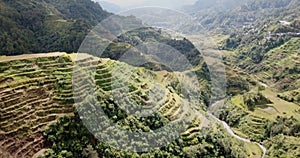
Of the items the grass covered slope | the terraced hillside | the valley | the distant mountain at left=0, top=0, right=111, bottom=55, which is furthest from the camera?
the distant mountain at left=0, top=0, right=111, bottom=55

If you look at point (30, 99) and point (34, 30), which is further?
point (34, 30)

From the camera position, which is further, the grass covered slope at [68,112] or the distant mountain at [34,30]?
the distant mountain at [34,30]

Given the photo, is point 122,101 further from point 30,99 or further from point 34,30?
point 34,30

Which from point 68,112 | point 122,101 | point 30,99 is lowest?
point 122,101

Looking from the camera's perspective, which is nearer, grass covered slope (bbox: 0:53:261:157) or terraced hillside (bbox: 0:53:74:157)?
terraced hillside (bbox: 0:53:74:157)

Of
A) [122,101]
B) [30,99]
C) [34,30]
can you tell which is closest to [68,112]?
[30,99]

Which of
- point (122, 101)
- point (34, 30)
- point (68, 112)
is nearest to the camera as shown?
point (68, 112)

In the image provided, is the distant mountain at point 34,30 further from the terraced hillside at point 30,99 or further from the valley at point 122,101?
the terraced hillside at point 30,99

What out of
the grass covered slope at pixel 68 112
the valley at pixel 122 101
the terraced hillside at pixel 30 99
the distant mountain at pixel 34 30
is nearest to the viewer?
the terraced hillside at pixel 30 99

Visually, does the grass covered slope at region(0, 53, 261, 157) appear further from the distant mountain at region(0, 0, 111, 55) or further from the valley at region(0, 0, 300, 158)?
the distant mountain at region(0, 0, 111, 55)

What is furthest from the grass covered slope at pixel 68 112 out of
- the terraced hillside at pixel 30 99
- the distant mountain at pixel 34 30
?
the distant mountain at pixel 34 30

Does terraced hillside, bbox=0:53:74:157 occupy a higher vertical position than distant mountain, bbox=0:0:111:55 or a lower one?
higher

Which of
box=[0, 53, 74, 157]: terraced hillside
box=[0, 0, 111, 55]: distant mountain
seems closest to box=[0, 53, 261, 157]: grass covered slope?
box=[0, 53, 74, 157]: terraced hillside

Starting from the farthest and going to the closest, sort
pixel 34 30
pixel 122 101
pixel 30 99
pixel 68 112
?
pixel 34 30 → pixel 122 101 → pixel 68 112 → pixel 30 99
